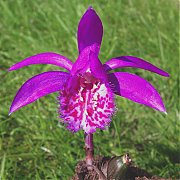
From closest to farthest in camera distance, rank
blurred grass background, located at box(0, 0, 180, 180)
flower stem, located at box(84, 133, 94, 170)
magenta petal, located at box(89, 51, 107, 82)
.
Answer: magenta petal, located at box(89, 51, 107, 82) < flower stem, located at box(84, 133, 94, 170) < blurred grass background, located at box(0, 0, 180, 180)

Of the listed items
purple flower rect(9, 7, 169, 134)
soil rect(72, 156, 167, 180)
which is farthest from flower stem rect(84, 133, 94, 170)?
purple flower rect(9, 7, 169, 134)

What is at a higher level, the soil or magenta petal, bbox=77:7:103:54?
magenta petal, bbox=77:7:103:54

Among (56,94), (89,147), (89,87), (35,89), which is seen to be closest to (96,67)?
(89,87)

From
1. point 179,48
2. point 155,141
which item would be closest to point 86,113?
point 155,141

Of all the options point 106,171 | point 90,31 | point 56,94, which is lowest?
point 106,171

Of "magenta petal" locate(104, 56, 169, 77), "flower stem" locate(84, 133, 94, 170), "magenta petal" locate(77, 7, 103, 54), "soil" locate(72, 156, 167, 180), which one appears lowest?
"soil" locate(72, 156, 167, 180)

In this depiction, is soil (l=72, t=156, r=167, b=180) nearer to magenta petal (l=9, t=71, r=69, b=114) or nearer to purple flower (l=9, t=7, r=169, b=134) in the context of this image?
purple flower (l=9, t=7, r=169, b=134)

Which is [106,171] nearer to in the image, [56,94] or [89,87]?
[89,87]

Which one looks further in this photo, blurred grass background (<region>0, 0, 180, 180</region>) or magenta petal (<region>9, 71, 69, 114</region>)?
blurred grass background (<region>0, 0, 180, 180</region>)

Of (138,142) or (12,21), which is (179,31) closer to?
(138,142)
